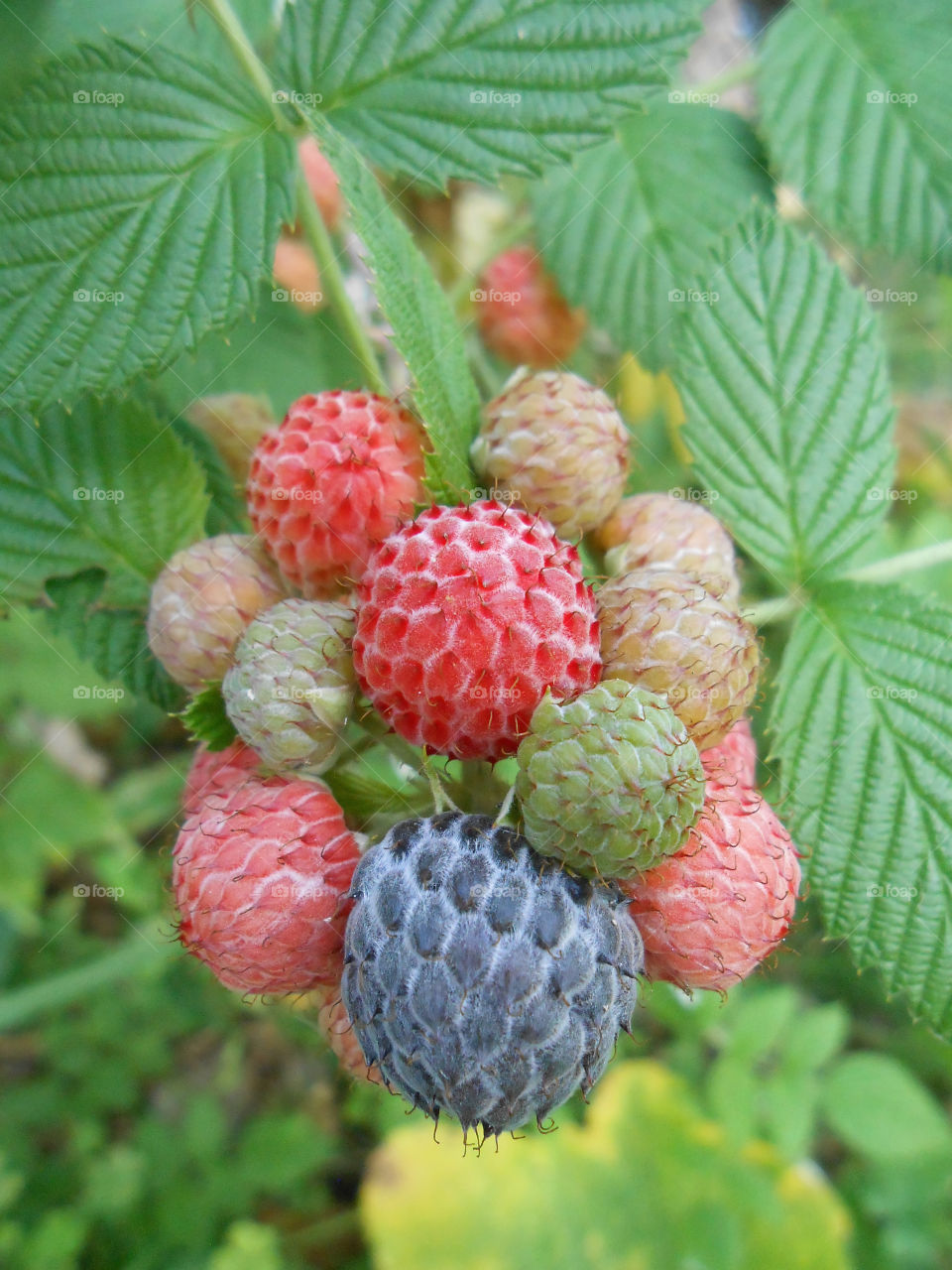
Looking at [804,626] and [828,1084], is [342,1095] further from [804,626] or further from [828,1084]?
[804,626]

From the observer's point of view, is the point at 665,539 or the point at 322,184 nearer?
the point at 665,539

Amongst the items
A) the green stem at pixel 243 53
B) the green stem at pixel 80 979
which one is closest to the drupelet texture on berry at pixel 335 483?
the green stem at pixel 243 53

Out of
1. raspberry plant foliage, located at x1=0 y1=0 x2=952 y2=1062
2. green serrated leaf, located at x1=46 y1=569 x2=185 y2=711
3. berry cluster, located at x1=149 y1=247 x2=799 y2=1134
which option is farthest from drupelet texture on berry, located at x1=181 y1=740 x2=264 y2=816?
green serrated leaf, located at x1=46 y1=569 x2=185 y2=711

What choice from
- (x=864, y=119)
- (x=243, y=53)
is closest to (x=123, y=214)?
(x=243, y=53)

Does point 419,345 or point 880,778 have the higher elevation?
point 419,345

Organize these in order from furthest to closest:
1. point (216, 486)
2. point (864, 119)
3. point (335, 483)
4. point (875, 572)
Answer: point (864, 119)
point (875, 572)
point (216, 486)
point (335, 483)

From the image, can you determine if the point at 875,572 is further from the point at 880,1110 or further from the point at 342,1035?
the point at 880,1110

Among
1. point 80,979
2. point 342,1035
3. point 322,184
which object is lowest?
point 80,979

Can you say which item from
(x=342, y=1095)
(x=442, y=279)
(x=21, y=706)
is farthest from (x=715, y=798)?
(x=342, y=1095)
